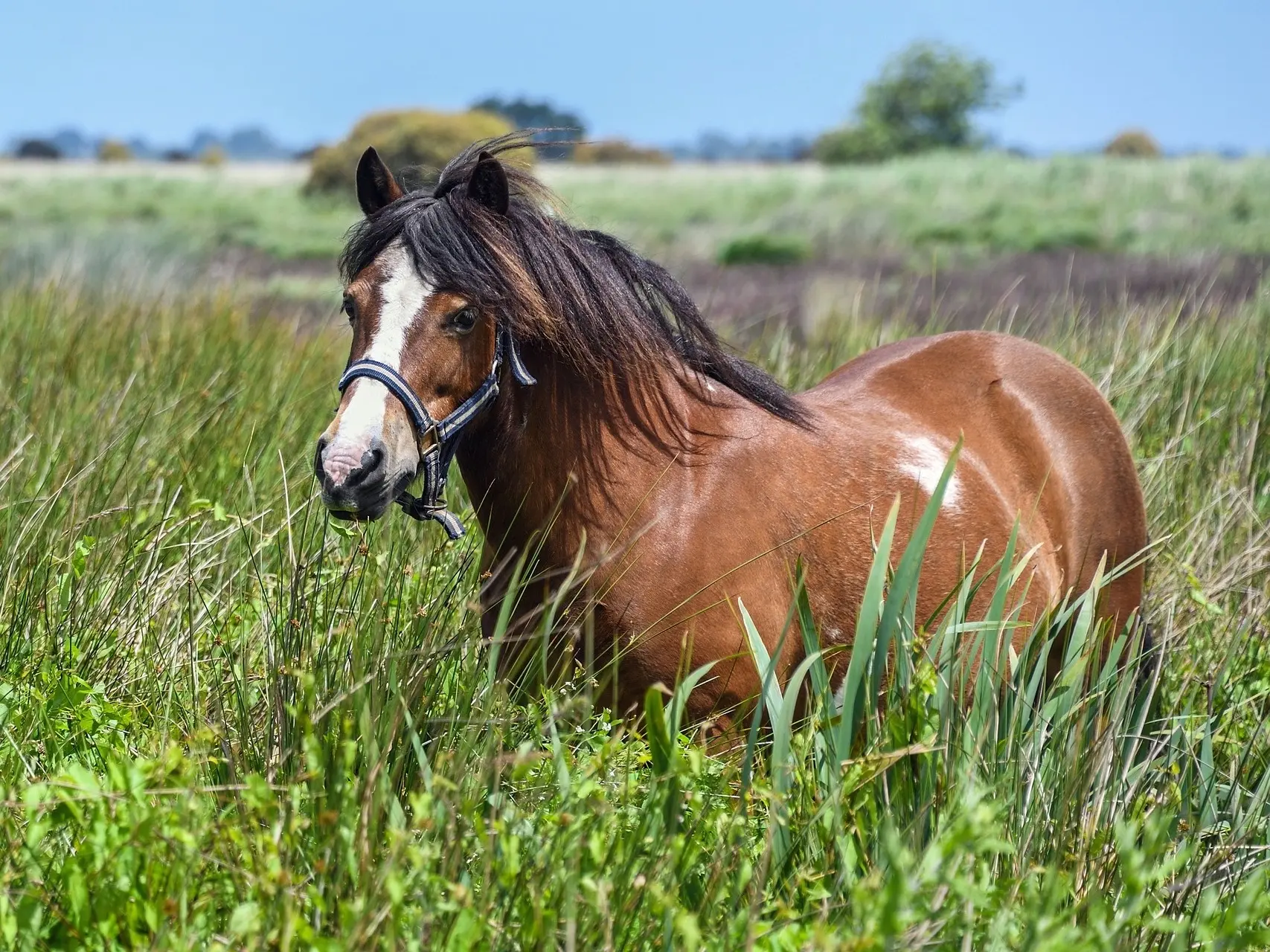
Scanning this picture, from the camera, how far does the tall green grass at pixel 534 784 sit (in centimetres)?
176

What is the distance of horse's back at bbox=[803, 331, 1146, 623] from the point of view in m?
3.70

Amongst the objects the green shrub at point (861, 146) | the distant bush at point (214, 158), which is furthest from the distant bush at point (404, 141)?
the green shrub at point (861, 146)

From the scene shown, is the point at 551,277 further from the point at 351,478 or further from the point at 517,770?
the point at 517,770

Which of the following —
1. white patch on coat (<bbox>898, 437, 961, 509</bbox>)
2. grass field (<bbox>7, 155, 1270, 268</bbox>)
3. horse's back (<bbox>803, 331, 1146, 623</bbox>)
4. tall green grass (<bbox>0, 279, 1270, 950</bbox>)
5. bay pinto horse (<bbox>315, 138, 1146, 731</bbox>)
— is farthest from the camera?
grass field (<bbox>7, 155, 1270, 268</bbox>)

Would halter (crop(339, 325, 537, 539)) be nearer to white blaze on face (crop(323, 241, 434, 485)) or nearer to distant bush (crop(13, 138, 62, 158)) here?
white blaze on face (crop(323, 241, 434, 485))

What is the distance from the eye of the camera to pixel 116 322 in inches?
245

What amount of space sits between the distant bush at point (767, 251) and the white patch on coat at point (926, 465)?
784 inches

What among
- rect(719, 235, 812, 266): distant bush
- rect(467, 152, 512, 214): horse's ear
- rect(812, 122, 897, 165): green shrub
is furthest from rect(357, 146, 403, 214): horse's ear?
rect(812, 122, 897, 165): green shrub

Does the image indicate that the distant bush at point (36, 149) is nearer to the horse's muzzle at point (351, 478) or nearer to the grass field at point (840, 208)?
the grass field at point (840, 208)

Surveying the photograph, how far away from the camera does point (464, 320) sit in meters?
2.62

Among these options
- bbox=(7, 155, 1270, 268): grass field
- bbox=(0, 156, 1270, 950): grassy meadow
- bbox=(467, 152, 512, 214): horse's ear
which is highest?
bbox=(7, 155, 1270, 268): grass field

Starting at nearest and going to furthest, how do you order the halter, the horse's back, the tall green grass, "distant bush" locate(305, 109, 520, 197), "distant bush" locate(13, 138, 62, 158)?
the tall green grass
the halter
the horse's back
"distant bush" locate(305, 109, 520, 197)
"distant bush" locate(13, 138, 62, 158)

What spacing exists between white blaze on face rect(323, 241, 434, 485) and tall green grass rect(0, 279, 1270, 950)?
4.8 inches

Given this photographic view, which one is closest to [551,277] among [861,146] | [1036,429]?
[1036,429]
